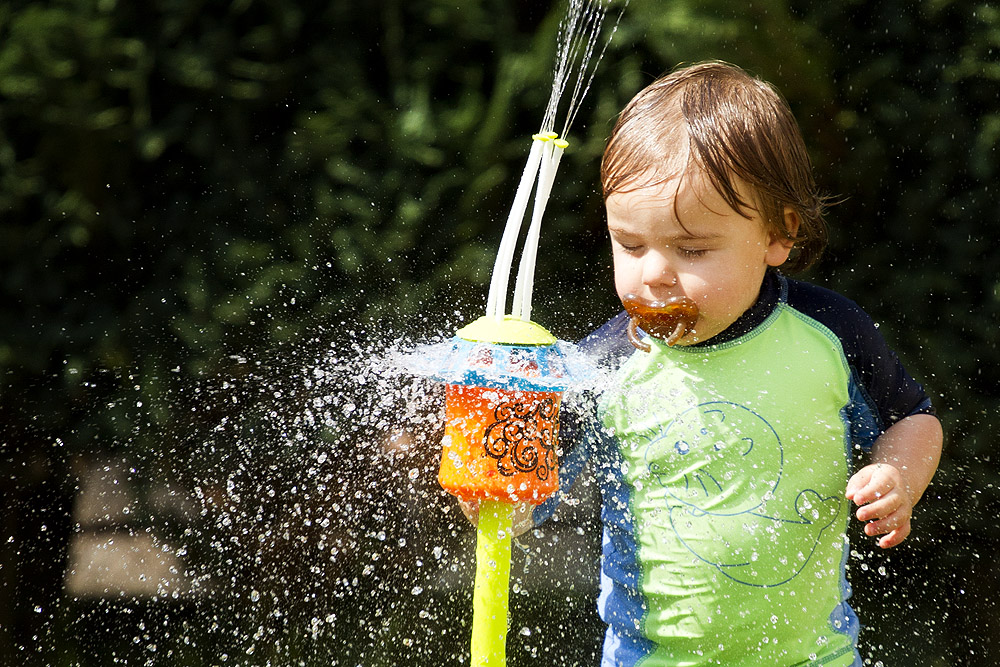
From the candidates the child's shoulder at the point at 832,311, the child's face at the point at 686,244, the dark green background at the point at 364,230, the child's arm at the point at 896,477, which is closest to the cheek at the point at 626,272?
the child's face at the point at 686,244

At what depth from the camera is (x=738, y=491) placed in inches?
74.2

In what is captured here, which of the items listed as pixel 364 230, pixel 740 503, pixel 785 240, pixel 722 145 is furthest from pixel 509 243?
pixel 364 230

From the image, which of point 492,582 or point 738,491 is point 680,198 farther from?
point 492,582

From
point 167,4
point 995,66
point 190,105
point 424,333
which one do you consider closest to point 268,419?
point 424,333

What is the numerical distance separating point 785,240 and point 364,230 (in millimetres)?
1359

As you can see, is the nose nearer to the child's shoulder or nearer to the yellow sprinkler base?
the yellow sprinkler base

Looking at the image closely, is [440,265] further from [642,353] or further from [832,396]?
[832,396]

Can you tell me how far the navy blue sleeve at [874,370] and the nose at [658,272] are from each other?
0.39m

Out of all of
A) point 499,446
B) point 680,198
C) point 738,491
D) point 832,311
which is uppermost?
point 680,198

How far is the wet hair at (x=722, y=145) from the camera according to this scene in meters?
1.82

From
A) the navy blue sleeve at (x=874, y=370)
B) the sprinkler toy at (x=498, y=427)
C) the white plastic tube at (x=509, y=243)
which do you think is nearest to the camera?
the sprinkler toy at (x=498, y=427)

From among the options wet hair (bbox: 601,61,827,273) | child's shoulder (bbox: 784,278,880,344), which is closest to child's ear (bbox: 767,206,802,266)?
wet hair (bbox: 601,61,827,273)

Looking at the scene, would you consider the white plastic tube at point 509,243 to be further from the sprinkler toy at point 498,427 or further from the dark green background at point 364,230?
the dark green background at point 364,230

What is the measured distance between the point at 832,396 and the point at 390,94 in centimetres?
166
